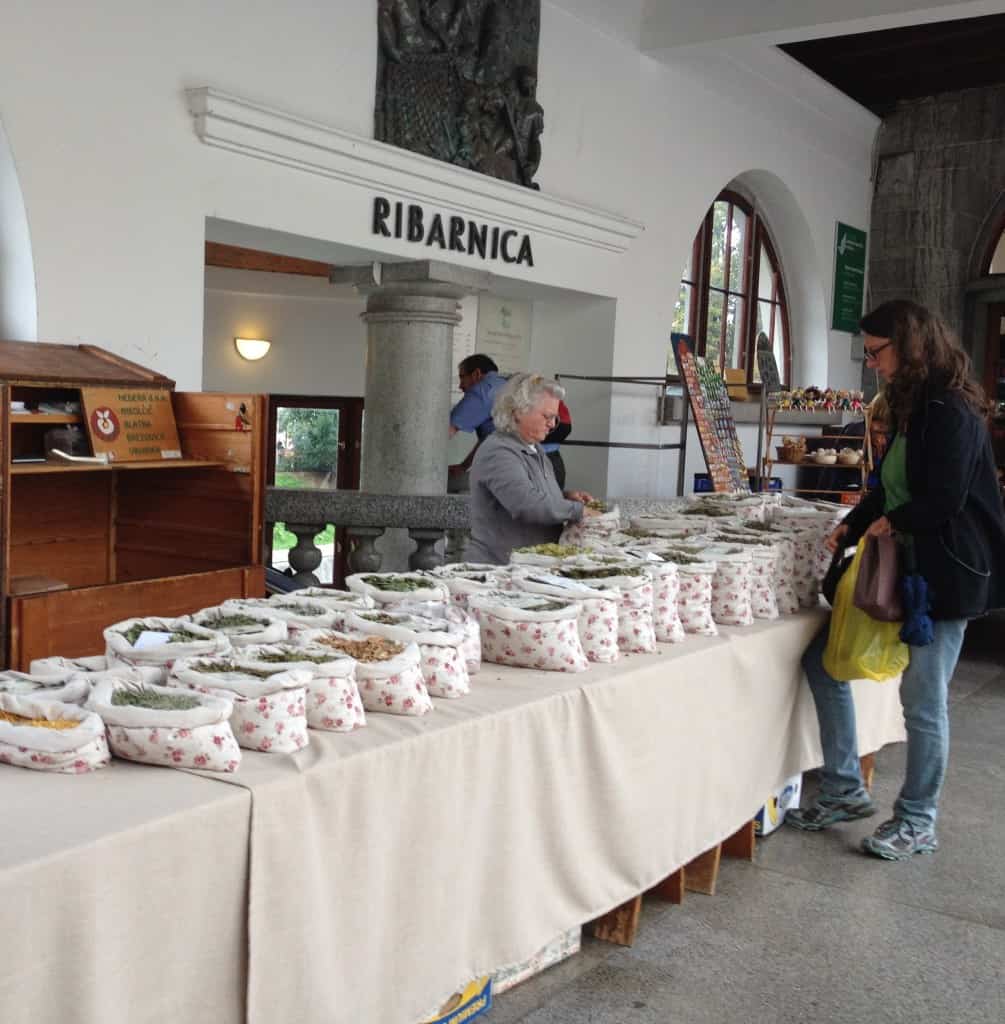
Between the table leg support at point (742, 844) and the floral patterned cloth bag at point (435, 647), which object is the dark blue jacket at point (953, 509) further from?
the floral patterned cloth bag at point (435, 647)

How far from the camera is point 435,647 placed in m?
2.30

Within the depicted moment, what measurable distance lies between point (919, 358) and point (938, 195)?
9555mm

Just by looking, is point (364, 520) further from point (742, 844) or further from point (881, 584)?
point (881, 584)

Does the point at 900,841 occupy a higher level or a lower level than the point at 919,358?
lower

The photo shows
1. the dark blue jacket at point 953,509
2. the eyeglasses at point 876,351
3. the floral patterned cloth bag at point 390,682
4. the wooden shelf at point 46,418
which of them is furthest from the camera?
the wooden shelf at point 46,418

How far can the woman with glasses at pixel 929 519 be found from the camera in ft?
10.7

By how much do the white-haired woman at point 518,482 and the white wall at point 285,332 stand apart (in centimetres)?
713

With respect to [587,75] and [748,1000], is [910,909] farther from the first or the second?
[587,75]

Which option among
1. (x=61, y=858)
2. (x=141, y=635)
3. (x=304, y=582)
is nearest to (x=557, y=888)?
(x=141, y=635)

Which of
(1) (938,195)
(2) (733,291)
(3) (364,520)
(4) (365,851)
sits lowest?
(4) (365,851)

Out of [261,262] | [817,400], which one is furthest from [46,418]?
[817,400]

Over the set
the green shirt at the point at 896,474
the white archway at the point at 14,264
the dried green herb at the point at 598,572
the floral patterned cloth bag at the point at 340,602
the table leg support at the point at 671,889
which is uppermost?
the white archway at the point at 14,264

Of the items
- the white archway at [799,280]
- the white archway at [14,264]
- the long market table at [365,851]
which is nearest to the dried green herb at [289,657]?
the long market table at [365,851]

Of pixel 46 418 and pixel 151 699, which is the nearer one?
pixel 151 699
